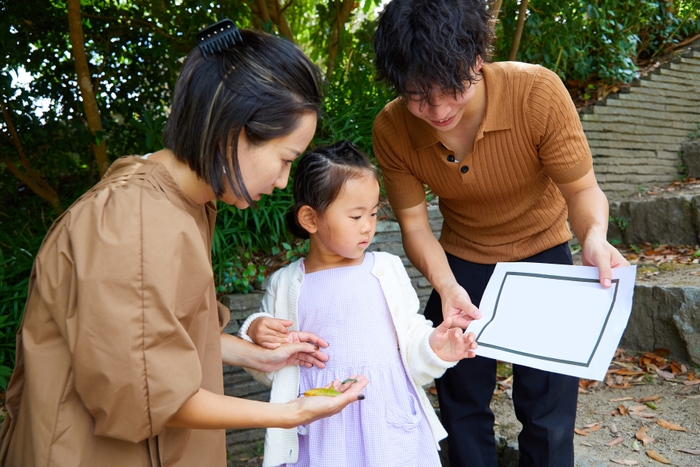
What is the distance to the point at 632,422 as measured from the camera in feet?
9.48

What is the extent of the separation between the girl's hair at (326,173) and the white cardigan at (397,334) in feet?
0.82

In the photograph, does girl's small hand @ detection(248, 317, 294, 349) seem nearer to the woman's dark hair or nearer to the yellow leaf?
the yellow leaf

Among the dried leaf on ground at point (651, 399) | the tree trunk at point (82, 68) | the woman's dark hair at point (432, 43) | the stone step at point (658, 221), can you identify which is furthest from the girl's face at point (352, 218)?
the stone step at point (658, 221)

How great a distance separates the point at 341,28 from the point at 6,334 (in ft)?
10.6

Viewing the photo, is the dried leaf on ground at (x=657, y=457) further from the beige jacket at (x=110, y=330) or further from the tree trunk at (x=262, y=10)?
the tree trunk at (x=262, y=10)

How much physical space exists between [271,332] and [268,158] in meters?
0.72

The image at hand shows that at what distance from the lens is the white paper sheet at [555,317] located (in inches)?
64.0

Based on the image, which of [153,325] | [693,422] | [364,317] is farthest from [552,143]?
[693,422]

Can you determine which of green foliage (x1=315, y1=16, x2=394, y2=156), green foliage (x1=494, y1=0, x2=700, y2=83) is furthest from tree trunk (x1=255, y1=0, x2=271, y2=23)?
green foliage (x1=494, y1=0, x2=700, y2=83)

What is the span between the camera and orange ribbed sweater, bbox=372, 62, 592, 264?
190 cm

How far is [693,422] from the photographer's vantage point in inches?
110

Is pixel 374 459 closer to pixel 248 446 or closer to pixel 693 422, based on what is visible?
pixel 248 446

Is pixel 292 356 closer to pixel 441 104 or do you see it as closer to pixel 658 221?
pixel 441 104

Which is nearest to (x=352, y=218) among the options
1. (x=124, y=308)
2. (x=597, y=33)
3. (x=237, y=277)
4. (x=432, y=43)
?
(x=432, y=43)
